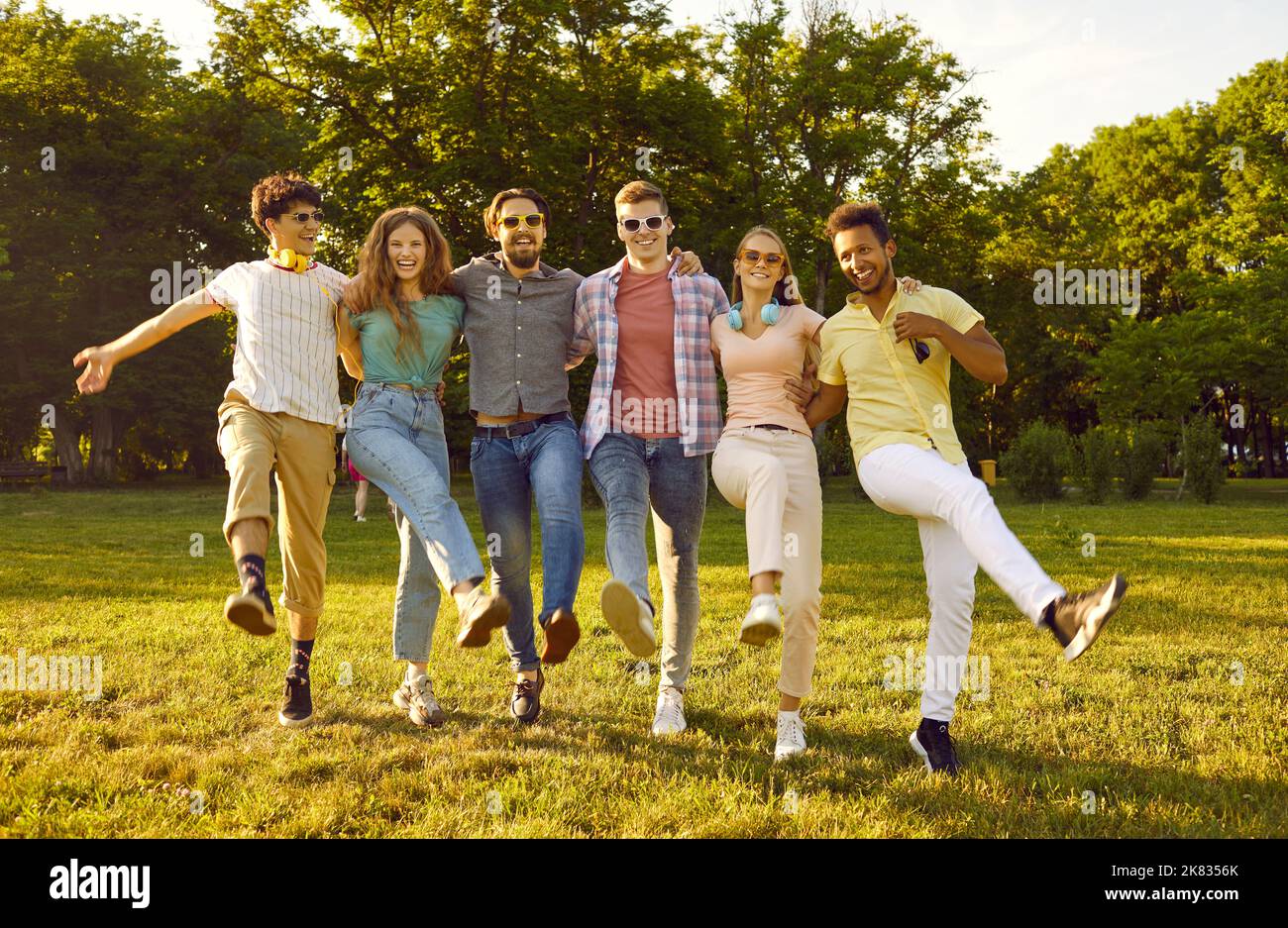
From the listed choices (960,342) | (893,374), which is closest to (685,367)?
(893,374)

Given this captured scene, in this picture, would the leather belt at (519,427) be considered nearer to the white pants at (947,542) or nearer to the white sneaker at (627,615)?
the white sneaker at (627,615)

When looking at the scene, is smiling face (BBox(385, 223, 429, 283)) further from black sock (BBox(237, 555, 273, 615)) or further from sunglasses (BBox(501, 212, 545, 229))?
black sock (BBox(237, 555, 273, 615))

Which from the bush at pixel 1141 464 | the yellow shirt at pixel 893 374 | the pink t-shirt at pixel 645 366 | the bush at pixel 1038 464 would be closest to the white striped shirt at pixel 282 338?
the pink t-shirt at pixel 645 366

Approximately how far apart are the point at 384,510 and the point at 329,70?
11.3 m

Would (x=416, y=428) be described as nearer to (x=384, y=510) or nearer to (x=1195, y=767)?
(x=1195, y=767)

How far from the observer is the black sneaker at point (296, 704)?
6.18 meters

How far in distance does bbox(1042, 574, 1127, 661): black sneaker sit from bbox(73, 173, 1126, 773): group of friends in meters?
0.94

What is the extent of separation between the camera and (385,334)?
5.78 metres

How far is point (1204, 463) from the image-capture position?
27.2 metres

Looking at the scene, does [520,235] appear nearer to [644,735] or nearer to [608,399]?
[608,399]

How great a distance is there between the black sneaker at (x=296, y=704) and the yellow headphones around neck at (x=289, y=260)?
2.60 m

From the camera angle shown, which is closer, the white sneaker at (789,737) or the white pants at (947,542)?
the white pants at (947,542)

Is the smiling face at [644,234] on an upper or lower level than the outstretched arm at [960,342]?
upper

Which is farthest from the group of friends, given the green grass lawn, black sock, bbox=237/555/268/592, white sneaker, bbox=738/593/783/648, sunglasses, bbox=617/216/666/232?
the green grass lawn
